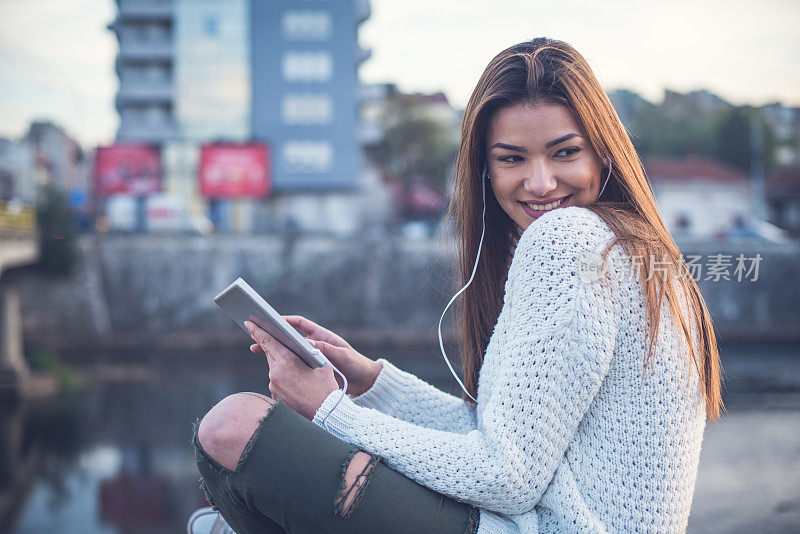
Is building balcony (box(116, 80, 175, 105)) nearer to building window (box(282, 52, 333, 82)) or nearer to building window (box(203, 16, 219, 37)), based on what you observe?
building window (box(203, 16, 219, 37))

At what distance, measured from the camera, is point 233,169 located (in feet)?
76.2

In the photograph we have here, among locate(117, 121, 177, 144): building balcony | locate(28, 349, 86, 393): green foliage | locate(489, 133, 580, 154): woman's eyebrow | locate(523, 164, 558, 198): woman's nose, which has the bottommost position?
locate(28, 349, 86, 393): green foliage

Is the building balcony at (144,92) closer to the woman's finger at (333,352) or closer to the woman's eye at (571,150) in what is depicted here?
the woman's finger at (333,352)

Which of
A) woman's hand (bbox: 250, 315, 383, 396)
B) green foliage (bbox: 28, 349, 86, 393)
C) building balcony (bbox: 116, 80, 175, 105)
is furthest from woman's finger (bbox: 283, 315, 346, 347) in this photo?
building balcony (bbox: 116, 80, 175, 105)

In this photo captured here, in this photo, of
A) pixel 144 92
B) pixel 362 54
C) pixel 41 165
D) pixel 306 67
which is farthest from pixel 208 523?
pixel 41 165

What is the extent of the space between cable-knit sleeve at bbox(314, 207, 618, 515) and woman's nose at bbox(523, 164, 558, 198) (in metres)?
0.14

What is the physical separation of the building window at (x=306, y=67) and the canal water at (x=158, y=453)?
1208cm

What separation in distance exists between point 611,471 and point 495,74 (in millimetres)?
804

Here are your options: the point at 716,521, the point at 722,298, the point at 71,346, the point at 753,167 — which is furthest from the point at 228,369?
the point at 753,167

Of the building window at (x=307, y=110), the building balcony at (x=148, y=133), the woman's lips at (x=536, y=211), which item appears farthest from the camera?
the building balcony at (x=148, y=133)

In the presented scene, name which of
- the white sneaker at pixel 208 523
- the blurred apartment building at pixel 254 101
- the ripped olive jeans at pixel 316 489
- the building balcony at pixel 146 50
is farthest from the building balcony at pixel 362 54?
the ripped olive jeans at pixel 316 489

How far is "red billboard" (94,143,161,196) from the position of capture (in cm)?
2320

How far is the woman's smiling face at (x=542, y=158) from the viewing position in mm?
1308

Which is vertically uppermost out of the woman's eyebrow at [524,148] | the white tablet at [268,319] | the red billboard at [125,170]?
the red billboard at [125,170]
